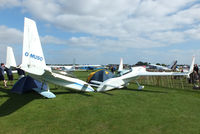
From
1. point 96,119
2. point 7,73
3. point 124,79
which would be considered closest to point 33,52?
point 96,119

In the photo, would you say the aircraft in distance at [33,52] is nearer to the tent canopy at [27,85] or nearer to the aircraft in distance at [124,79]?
the tent canopy at [27,85]

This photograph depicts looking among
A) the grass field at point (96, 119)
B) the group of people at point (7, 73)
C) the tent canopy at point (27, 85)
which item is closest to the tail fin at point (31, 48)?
the grass field at point (96, 119)

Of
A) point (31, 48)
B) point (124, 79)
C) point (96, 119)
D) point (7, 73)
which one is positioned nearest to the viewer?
point (96, 119)

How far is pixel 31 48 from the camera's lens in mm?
6609


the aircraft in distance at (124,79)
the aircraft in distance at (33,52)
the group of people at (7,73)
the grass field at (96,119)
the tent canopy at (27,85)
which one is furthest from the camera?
the group of people at (7,73)

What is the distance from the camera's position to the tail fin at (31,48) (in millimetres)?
6441

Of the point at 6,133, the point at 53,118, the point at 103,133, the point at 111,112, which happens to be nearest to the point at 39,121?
the point at 53,118

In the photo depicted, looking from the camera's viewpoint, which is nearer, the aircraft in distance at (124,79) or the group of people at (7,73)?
the aircraft in distance at (124,79)

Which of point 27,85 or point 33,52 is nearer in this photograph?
point 33,52

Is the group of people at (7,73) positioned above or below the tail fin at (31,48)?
below

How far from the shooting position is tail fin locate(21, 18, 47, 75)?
644 cm

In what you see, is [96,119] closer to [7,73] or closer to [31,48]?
[31,48]

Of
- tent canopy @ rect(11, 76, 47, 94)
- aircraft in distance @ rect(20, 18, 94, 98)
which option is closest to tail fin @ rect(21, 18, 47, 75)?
aircraft in distance @ rect(20, 18, 94, 98)

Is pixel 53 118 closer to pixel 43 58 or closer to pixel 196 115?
pixel 43 58
